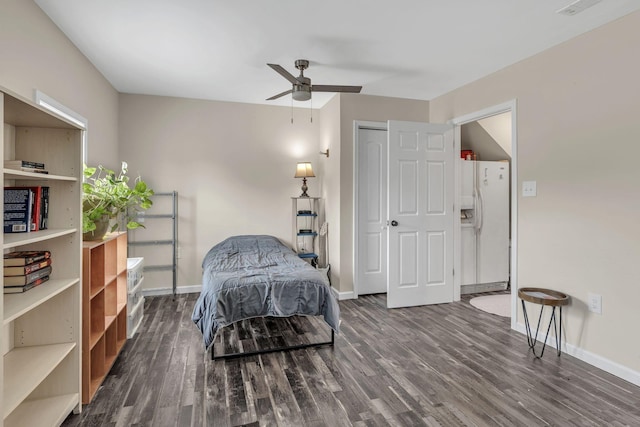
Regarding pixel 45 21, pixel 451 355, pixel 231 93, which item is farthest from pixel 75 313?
pixel 231 93

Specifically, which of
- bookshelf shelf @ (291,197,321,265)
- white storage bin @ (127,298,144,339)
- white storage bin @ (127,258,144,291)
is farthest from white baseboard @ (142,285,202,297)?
bookshelf shelf @ (291,197,321,265)

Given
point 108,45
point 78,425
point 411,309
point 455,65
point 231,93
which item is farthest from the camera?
point 231,93

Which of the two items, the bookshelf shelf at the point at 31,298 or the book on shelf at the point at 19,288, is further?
the book on shelf at the point at 19,288

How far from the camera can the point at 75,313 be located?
1985 mm

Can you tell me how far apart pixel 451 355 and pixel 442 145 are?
241cm

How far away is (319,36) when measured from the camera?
282cm

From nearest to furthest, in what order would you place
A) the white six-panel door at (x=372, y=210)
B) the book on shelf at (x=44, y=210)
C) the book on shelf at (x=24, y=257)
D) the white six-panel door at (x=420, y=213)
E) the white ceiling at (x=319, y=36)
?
the book on shelf at (x=24, y=257) → the book on shelf at (x=44, y=210) → the white ceiling at (x=319, y=36) → the white six-panel door at (x=420, y=213) → the white six-panel door at (x=372, y=210)

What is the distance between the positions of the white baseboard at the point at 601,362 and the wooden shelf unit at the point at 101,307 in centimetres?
352

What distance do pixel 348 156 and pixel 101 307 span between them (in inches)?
120

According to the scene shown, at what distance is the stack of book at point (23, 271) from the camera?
167 centimetres

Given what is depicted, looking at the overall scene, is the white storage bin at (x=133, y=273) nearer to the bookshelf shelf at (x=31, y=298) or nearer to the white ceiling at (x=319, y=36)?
the bookshelf shelf at (x=31, y=298)

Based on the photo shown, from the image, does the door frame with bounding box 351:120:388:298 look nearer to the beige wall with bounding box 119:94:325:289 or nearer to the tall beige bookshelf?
the beige wall with bounding box 119:94:325:289

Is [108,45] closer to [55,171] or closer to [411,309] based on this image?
[55,171]

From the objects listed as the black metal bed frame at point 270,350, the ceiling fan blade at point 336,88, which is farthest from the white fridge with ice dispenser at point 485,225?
the black metal bed frame at point 270,350
